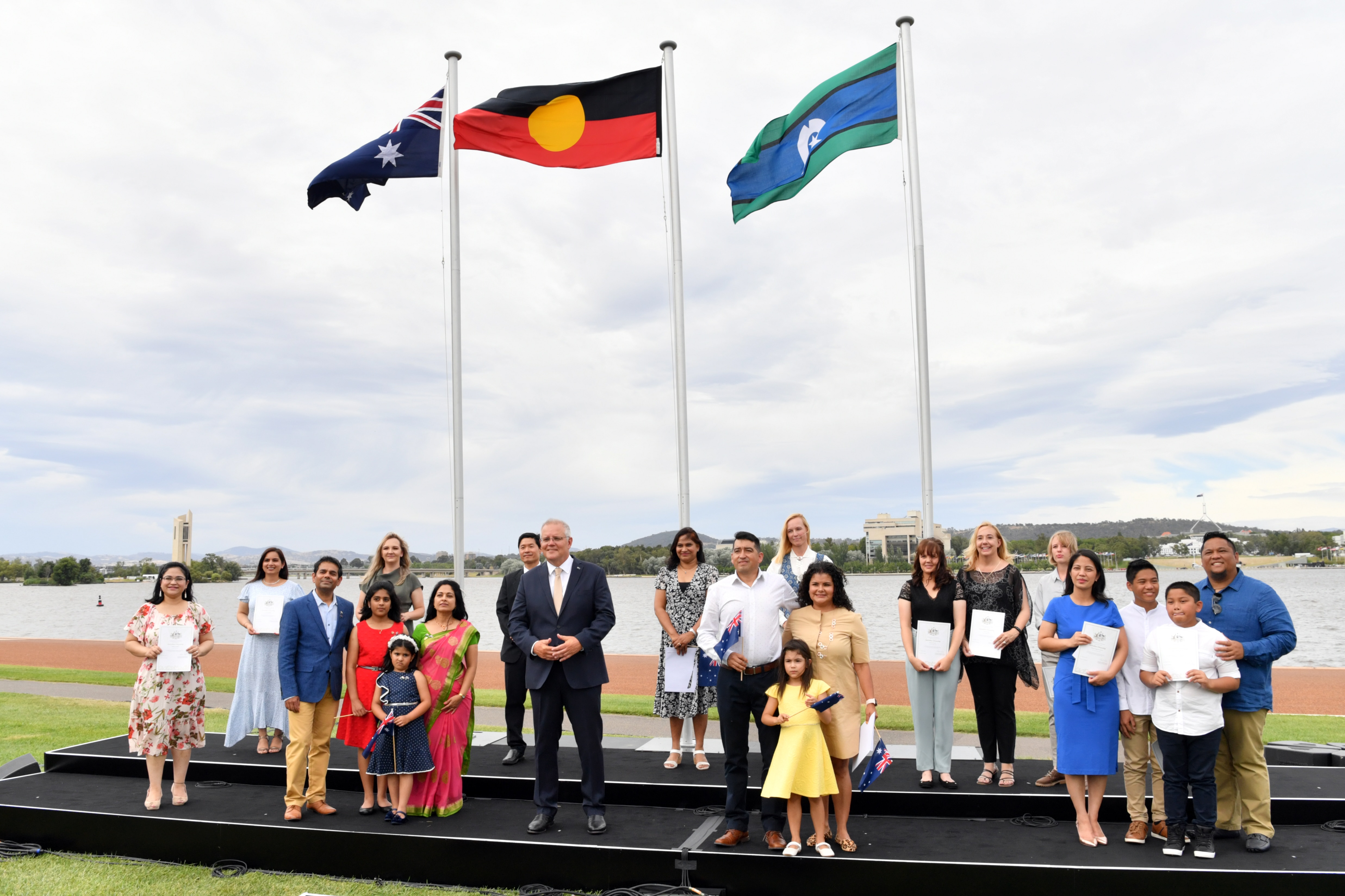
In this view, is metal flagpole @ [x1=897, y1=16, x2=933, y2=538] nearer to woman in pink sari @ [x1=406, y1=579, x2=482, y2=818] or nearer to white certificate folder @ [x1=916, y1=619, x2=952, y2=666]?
white certificate folder @ [x1=916, y1=619, x2=952, y2=666]

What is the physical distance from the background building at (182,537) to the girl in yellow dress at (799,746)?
58.3 ft

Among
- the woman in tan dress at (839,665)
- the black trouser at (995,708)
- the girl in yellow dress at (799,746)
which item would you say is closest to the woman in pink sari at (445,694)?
the girl in yellow dress at (799,746)

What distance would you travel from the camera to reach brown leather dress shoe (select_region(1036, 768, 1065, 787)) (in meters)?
5.68

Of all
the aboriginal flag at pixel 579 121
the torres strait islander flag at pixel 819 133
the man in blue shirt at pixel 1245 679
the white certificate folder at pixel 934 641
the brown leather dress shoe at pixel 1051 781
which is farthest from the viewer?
the aboriginal flag at pixel 579 121

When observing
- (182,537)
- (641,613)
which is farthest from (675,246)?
(641,613)

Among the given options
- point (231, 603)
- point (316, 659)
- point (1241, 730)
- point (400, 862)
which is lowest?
point (231, 603)

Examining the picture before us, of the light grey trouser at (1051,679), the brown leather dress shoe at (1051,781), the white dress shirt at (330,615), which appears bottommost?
the brown leather dress shoe at (1051,781)

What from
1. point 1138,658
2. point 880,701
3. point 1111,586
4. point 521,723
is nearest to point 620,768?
point 521,723

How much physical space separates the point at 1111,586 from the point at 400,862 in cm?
5229

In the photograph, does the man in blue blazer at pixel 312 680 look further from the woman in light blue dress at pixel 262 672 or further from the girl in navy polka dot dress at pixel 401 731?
the woman in light blue dress at pixel 262 672

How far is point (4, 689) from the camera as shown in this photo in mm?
13180

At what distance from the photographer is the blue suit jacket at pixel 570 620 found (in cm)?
530

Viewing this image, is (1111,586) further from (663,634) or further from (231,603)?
(231,603)

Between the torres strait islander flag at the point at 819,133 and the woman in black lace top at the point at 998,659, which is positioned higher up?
the torres strait islander flag at the point at 819,133
